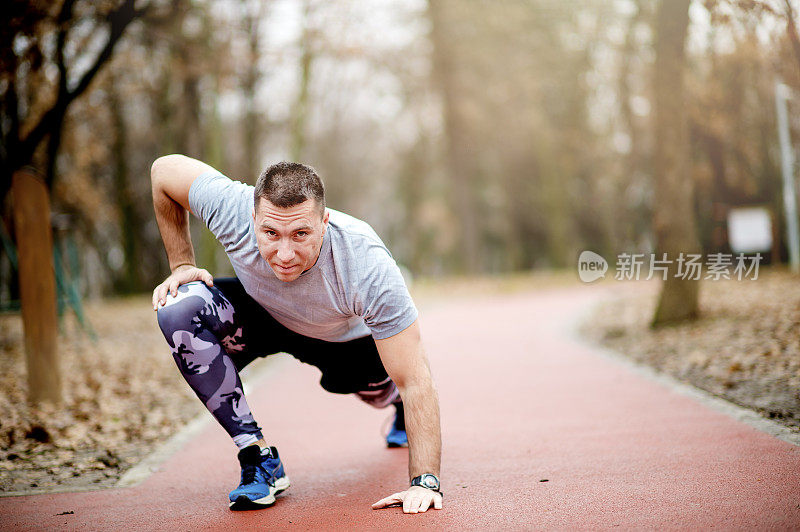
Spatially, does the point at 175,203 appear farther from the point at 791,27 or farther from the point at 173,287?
the point at 791,27

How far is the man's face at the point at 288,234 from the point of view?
3289 millimetres

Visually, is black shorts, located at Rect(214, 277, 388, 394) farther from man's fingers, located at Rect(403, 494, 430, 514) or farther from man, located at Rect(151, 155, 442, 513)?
man's fingers, located at Rect(403, 494, 430, 514)

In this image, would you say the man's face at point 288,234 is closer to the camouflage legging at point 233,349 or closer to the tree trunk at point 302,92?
the camouflage legging at point 233,349

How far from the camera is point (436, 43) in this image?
2403cm

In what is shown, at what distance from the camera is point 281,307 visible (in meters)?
3.68

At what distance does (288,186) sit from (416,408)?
115 cm

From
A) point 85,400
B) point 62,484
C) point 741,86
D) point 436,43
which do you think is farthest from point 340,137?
point 62,484

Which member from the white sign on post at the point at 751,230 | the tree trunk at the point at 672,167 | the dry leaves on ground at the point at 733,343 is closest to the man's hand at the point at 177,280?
the dry leaves on ground at the point at 733,343

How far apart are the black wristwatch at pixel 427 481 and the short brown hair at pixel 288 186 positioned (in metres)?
1.28

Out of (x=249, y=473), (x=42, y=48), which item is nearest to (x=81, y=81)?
(x=42, y=48)

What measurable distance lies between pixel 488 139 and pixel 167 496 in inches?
995

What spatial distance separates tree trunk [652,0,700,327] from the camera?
9.46 metres

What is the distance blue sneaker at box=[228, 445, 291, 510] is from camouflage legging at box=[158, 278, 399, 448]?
78mm

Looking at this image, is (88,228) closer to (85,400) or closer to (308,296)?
(85,400)
